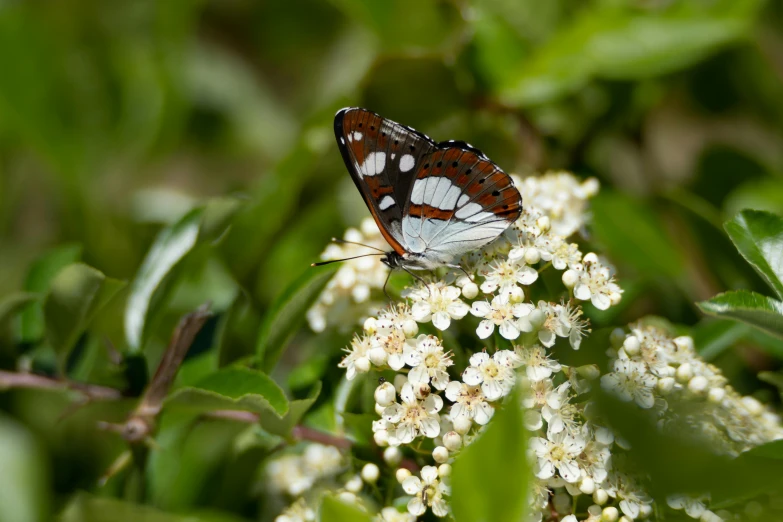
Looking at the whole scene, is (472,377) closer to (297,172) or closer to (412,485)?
(412,485)

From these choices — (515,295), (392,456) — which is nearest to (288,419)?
(392,456)

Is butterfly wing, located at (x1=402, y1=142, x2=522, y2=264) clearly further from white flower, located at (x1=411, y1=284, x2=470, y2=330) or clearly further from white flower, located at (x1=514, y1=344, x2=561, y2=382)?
white flower, located at (x1=514, y1=344, x2=561, y2=382)

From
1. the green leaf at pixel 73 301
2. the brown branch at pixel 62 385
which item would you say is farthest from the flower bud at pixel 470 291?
the brown branch at pixel 62 385

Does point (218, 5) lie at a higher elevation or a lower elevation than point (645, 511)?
higher

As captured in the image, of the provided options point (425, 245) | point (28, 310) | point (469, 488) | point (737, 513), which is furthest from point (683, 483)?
point (28, 310)

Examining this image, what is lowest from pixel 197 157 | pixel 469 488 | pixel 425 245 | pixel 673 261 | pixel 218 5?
pixel 469 488

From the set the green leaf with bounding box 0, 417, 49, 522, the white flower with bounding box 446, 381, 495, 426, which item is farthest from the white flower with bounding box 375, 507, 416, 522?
the green leaf with bounding box 0, 417, 49, 522

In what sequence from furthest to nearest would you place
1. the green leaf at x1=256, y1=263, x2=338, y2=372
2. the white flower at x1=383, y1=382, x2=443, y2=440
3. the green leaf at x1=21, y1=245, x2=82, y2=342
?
the green leaf at x1=21, y1=245, x2=82, y2=342
the green leaf at x1=256, y1=263, x2=338, y2=372
the white flower at x1=383, y1=382, x2=443, y2=440

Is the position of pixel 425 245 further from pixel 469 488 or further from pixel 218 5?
pixel 218 5
